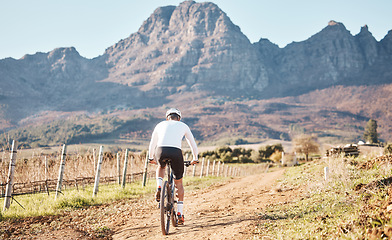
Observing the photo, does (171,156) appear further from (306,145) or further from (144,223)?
(306,145)

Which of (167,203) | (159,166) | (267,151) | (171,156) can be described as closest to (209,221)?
(167,203)

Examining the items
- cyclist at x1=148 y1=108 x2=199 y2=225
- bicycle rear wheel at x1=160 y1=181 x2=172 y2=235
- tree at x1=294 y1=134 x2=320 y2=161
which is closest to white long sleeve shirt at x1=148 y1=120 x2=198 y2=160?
cyclist at x1=148 y1=108 x2=199 y2=225

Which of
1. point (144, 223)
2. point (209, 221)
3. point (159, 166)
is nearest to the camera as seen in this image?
point (159, 166)

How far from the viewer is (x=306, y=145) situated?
2126 inches

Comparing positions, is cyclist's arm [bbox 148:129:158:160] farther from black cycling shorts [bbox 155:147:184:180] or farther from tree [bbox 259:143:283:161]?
tree [bbox 259:143:283:161]

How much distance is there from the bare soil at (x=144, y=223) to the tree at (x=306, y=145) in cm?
4706

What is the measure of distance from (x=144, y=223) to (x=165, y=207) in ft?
4.94

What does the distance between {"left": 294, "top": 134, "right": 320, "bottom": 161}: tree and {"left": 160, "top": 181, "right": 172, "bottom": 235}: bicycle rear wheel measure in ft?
167

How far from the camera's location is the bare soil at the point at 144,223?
630cm

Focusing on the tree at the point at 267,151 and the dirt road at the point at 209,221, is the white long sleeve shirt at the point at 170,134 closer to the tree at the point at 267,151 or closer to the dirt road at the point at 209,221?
the dirt road at the point at 209,221

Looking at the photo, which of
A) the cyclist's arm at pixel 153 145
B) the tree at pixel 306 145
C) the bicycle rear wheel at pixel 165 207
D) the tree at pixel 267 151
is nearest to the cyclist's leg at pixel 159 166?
the bicycle rear wheel at pixel 165 207

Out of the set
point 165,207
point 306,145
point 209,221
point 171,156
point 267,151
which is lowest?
point 267,151

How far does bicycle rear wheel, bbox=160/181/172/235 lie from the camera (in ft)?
19.8

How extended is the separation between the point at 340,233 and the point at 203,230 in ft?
→ 8.54
